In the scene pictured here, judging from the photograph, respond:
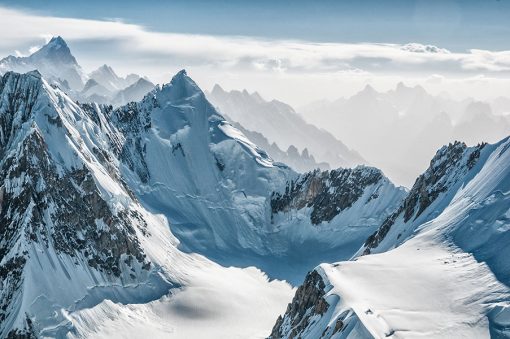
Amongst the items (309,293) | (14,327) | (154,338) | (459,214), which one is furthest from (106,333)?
(459,214)

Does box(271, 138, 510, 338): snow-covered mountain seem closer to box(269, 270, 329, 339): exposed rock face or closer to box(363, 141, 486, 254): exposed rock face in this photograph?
box(269, 270, 329, 339): exposed rock face

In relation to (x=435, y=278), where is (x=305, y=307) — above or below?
above

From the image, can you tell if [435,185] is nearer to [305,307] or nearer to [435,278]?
[435,278]

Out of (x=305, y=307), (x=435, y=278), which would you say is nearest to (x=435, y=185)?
(x=435, y=278)

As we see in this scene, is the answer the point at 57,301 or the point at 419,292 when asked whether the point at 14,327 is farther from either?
the point at 419,292

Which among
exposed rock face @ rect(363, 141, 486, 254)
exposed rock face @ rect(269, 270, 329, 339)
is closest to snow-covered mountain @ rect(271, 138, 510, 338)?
exposed rock face @ rect(269, 270, 329, 339)

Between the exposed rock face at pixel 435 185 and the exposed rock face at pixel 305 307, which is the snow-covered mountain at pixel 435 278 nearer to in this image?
the exposed rock face at pixel 305 307
